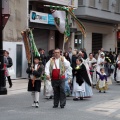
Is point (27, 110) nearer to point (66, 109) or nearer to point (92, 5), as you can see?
point (66, 109)

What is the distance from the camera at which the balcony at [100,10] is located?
30422 mm

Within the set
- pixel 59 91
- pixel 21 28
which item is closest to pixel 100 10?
pixel 21 28

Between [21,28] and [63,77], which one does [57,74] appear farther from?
[21,28]

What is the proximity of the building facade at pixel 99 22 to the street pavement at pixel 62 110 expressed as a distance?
654 inches

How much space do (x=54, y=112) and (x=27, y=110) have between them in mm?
840

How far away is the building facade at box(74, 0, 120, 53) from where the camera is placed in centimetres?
3075

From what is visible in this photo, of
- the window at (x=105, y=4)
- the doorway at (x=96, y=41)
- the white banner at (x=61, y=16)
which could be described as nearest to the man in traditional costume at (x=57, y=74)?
the white banner at (x=61, y=16)

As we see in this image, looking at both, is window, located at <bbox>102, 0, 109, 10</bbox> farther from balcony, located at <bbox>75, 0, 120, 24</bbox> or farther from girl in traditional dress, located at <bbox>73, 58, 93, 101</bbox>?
girl in traditional dress, located at <bbox>73, 58, 93, 101</bbox>

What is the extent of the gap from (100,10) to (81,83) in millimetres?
19070

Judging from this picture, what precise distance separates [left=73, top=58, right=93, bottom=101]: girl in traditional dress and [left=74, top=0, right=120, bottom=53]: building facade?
1648 centimetres

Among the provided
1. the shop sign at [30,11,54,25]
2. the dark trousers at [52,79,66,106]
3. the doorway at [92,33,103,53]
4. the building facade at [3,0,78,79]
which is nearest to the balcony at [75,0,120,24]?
the doorway at [92,33,103,53]

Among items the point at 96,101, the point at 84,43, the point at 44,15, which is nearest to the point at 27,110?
the point at 96,101

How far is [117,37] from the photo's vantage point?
39344 millimetres

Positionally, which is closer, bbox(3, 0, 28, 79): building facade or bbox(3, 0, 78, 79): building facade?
bbox(3, 0, 28, 79): building facade
